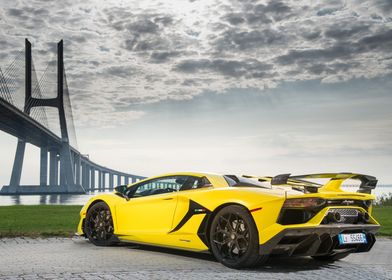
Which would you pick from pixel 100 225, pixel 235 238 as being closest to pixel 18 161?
pixel 100 225

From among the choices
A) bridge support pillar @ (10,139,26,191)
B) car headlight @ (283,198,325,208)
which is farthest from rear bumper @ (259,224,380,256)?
bridge support pillar @ (10,139,26,191)

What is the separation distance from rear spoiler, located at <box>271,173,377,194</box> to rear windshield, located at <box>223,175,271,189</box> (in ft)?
0.89

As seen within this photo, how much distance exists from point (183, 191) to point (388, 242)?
4.29 meters

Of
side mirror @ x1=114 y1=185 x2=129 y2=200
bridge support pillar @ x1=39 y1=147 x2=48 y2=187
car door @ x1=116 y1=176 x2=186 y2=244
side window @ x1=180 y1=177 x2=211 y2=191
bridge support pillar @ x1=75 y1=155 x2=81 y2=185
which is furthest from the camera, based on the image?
bridge support pillar @ x1=75 y1=155 x2=81 y2=185

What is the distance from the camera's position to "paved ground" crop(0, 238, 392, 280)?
6453mm

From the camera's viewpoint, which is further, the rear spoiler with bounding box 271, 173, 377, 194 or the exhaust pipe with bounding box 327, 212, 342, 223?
the rear spoiler with bounding box 271, 173, 377, 194

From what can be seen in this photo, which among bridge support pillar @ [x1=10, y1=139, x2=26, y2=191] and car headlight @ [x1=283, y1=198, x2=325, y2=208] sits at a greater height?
bridge support pillar @ [x1=10, y1=139, x2=26, y2=191]

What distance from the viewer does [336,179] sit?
7.30 m

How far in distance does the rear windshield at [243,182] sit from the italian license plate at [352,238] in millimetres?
1022

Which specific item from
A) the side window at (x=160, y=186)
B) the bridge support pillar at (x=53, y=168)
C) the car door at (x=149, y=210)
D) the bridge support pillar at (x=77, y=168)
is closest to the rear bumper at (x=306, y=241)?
the car door at (x=149, y=210)

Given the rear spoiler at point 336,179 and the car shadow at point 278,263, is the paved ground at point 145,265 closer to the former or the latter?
the car shadow at point 278,263

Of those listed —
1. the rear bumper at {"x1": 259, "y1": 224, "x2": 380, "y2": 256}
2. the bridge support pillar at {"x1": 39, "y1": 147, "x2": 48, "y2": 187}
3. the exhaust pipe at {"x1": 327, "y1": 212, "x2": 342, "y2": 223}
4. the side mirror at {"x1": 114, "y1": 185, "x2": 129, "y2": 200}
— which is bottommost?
the rear bumper at {"x1": 259, "y1": 224, "x2": 380, "y2": 256}

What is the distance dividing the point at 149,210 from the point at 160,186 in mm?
373

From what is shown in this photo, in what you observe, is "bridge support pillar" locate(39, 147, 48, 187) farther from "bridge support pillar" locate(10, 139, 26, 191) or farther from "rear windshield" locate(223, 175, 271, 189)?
"rear windshield" locate(223, 175, 271, 189)
